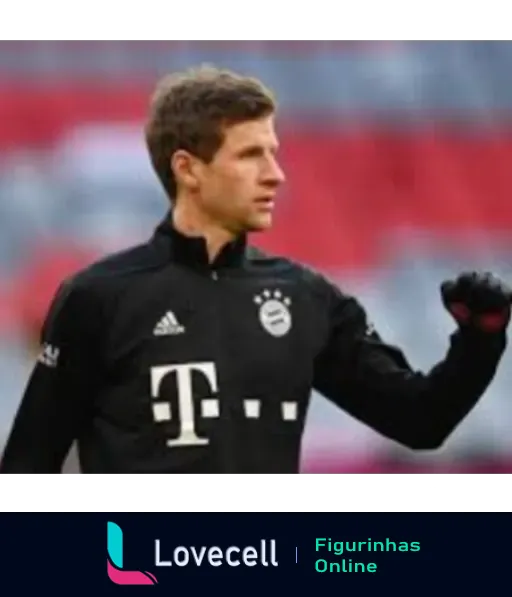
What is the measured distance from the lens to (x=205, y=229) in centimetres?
288

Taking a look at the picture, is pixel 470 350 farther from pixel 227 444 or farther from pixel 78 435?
pixel 78 435

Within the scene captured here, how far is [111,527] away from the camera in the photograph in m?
2.96

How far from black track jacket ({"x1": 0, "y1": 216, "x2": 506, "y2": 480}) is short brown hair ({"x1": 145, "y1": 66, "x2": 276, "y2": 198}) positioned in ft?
0.54

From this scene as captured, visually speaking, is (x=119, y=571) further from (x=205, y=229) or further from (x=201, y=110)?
(x=201, y=110)

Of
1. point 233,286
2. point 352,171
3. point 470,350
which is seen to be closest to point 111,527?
point 233,286

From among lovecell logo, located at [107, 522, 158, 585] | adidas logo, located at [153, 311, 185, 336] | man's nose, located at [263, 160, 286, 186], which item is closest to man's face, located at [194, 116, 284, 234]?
man's nose, located at [263, 160, 286, 186]

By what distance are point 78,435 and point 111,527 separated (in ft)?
0.83

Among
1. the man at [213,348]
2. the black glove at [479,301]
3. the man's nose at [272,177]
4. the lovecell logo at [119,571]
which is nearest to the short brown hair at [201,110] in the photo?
the man at [213,348]

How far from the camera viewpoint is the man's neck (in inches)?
113

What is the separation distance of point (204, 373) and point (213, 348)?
5 cm

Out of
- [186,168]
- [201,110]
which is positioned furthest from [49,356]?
[201,110]

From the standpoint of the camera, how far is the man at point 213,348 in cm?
280

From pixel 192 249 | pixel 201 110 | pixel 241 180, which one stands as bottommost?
pixel 192 249

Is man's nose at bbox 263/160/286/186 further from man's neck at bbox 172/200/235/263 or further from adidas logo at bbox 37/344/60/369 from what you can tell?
adidas logo at bbox 37/344/60/369
